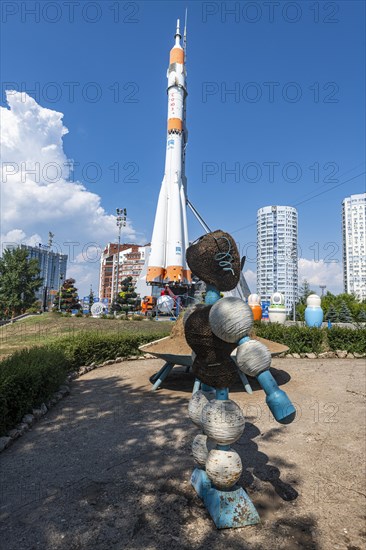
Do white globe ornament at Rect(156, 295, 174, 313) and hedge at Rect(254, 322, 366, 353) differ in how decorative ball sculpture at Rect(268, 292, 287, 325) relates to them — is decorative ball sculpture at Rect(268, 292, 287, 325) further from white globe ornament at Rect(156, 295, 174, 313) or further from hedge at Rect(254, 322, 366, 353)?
white globe ornament at Rect(156, 295, 174, 313)

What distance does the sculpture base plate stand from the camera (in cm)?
275

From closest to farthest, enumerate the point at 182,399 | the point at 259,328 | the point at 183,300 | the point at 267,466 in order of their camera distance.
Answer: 1. the point at 267,466
2. the point at 182,399
3. the point at 259,328
4. the point at 183,300

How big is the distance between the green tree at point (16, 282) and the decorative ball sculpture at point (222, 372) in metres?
37.5

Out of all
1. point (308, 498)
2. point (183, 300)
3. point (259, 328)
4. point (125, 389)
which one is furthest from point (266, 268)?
point (308, 498)

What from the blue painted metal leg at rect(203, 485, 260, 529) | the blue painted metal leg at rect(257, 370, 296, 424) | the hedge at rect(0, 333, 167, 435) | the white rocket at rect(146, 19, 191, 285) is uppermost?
the white rocket at rect(146, 19, 191, 285)

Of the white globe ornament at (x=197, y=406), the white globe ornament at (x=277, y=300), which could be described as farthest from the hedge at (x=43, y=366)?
Answer: the white globe ornament at (x=277, y=300)

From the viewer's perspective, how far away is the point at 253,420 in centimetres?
552

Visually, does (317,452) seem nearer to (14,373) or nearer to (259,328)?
(14,373)

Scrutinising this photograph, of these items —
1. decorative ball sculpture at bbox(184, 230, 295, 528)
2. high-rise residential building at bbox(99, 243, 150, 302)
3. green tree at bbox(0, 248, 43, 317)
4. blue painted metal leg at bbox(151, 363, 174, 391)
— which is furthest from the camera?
high-rise residential building at bbox(99, 243, 150, 302)

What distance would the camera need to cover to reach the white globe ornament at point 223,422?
8.89ft

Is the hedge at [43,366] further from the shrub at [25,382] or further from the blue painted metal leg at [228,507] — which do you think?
the blue painted metal leg at [228,507]

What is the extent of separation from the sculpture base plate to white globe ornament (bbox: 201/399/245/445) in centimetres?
49

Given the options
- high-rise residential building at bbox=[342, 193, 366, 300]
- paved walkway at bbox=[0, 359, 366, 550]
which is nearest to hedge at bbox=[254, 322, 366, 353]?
paved walkway at bbox=[0, 359, 366, 550]

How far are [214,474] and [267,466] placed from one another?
1.51 metres
